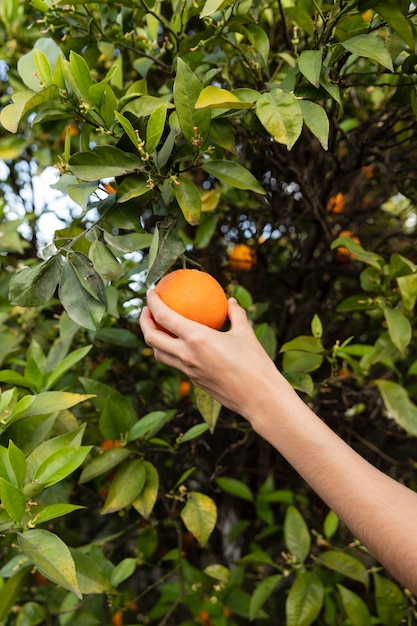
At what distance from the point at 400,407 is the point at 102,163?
0.79m

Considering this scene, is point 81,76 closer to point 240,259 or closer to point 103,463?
point 103,463

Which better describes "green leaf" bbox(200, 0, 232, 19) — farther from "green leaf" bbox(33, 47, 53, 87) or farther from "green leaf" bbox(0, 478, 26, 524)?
"green leaf" bbox(0, 478, 26, 524)

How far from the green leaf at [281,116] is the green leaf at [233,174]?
10 centimetres

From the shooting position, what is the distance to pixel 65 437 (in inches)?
38.7

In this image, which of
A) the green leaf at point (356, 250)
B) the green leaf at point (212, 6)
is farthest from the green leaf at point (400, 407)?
the green leaf at point (212, 6)

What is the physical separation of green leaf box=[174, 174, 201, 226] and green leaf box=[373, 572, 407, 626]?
90 centimetres

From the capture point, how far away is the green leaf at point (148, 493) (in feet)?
3.59

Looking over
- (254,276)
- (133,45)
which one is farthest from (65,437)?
(254,276)

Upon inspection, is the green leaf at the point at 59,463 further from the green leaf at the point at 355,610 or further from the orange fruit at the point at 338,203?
the orange fruit at the point at 338,203

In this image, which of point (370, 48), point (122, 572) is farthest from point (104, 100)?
point (122, 572)

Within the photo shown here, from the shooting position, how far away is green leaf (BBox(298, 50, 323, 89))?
855mm

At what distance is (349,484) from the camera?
0.71 metres

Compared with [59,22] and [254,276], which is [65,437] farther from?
[254,276]

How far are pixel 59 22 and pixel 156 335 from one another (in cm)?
66
